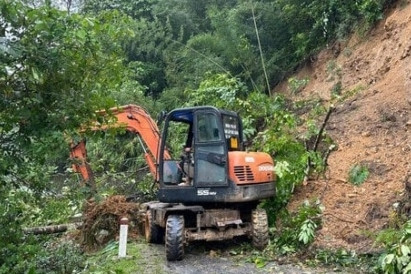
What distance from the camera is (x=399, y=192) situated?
274 inches

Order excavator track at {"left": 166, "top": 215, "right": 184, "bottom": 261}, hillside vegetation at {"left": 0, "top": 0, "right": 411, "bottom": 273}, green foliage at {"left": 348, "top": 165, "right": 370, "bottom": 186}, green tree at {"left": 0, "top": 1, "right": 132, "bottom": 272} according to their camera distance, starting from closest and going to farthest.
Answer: green tree at {"left": 0, "top": 1, "right": 132, "bottom": 272} → hillside vegetation at {"left": 0, "top": 0, "right": 411, "bottom": 273} → excavator track at {"left": 166, "top": 215, "right": 184, "bottom": 261} → green foliage at {"left": 348, "top": 165, "right": 370, "bottom": 186}

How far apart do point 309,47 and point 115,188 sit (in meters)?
6.44

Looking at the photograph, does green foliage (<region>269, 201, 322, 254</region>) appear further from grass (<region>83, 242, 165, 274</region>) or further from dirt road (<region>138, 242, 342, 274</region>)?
grass (<region>83, 242, 165, 274</region>)

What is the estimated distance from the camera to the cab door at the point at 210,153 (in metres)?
6.78

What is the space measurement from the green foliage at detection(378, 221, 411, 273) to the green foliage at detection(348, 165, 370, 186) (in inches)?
92.7

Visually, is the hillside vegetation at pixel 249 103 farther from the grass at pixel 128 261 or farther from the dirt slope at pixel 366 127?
the grass at pixel 128 261

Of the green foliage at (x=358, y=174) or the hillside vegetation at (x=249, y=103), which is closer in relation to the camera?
the hillside vegetation at (x=249, y=103)

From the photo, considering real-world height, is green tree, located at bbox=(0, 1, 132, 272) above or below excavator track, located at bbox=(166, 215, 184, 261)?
above

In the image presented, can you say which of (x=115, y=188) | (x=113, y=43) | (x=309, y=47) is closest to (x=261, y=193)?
(x=113, y=43)

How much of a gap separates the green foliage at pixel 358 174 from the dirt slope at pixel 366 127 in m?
0.08

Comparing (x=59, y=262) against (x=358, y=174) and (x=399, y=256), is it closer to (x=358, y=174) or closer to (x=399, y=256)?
(x=399, y=256)

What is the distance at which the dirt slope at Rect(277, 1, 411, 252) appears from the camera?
6.90 metres

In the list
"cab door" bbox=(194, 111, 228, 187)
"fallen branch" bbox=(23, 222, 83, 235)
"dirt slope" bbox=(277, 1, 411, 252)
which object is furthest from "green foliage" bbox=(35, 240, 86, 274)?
"dirt slope" bbox=(277, 1, 411, 252)

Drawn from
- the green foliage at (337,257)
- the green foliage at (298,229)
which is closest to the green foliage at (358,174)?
the green foliage at (298,229)
